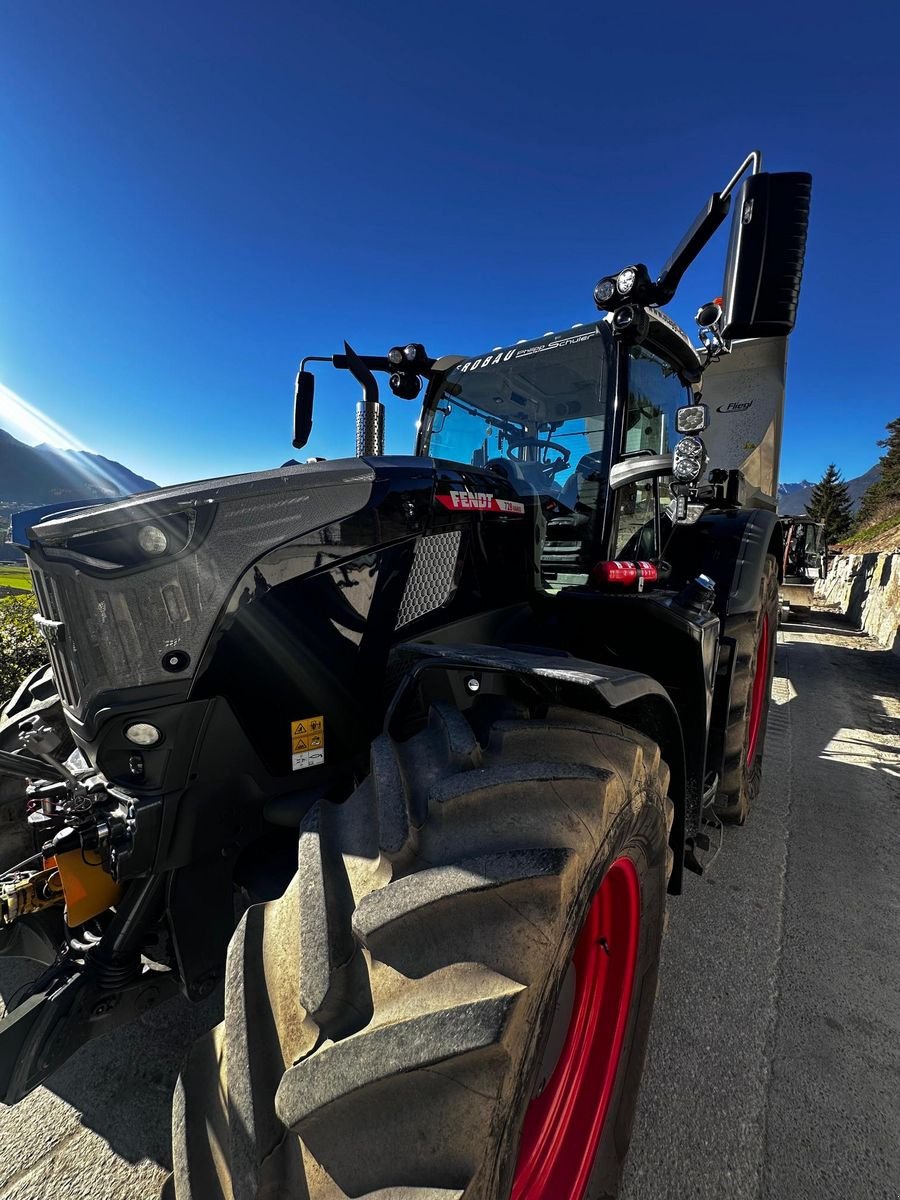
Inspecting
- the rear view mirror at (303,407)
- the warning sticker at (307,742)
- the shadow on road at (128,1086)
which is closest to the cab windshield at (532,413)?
the rear view mirror at (303,407)

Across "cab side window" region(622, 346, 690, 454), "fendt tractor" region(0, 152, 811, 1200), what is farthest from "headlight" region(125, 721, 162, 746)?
"cab side window" region(622, 346, 690, 454)

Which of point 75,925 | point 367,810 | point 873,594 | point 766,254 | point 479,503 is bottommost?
point 873,594

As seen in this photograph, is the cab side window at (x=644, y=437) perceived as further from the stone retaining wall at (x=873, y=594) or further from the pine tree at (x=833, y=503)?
the pine tree at (x=833, y=503)

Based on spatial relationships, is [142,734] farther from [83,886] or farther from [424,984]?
[424,984]

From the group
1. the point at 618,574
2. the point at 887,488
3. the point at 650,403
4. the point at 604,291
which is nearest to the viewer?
the point at 618,574

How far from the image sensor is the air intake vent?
171 cm

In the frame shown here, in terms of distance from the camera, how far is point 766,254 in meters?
1.62

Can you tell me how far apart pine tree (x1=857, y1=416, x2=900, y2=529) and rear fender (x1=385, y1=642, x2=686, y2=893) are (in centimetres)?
3914

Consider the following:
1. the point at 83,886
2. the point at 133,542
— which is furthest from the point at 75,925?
the point at 133,542

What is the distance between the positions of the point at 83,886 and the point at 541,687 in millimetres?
1133

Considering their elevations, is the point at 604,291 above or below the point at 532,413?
above

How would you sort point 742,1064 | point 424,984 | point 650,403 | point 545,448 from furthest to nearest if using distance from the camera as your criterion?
point 650,403, point 545,448, point 742,1064, point 424,984

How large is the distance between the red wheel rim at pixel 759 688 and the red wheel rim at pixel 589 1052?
2.13 metres

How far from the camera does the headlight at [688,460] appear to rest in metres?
2.21
